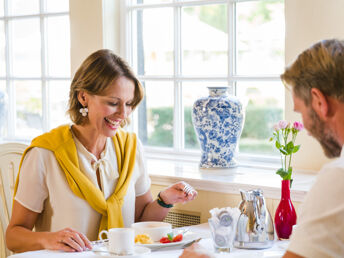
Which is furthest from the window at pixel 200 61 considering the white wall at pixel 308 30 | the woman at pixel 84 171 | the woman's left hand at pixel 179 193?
the woman at pixel 84 171

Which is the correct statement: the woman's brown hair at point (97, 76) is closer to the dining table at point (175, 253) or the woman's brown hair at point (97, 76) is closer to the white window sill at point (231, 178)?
the white window sill at point (231, 178)

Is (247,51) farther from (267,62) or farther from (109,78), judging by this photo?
(109,78)

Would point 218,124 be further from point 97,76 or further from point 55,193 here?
point 55,193

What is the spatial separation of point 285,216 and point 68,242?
79 cm

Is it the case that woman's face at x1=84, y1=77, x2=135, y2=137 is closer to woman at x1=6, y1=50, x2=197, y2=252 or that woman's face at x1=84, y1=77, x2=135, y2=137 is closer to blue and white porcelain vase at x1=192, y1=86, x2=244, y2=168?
woman at x1=6, y1=50, x2=197, y2=252

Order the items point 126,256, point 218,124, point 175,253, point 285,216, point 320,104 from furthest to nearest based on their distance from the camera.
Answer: point 218,124
point 285,216
point 175,253
point 126,256
point 320,104

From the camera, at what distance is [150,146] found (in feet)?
11.1

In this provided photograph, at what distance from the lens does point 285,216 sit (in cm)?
214

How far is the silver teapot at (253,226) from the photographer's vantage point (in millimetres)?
2047

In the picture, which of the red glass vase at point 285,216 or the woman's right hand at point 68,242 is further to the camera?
the red glass vase at point 285,216

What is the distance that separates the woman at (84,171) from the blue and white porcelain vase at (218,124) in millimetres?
356

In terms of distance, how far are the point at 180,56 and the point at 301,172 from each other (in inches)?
38.1

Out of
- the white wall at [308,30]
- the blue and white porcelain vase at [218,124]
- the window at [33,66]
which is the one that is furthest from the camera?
the window at [33,66]

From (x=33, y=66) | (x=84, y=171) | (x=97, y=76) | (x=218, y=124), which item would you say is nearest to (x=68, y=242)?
(x=84, y=171)
